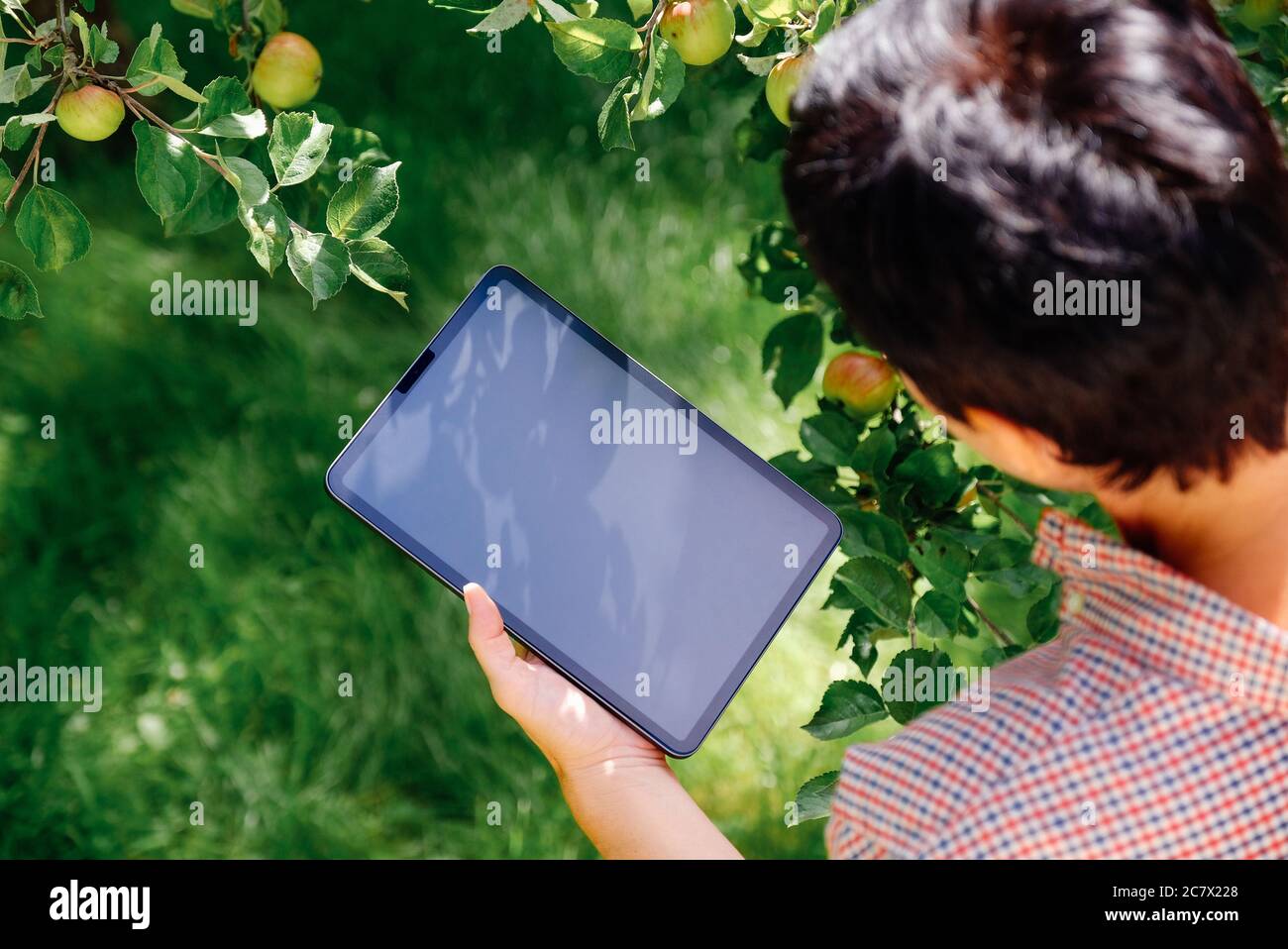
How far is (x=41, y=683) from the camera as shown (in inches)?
70.2

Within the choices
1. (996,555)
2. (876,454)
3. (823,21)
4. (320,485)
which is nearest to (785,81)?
(823,21)

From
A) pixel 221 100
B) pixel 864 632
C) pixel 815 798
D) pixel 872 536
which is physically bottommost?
pixel 815 798

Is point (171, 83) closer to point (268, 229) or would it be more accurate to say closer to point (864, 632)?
point (268, 229)

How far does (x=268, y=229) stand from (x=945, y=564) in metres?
0.63

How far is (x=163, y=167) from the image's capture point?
34.2 inches

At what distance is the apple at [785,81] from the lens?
0.97 meters

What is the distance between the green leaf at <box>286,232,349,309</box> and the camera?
34.2 inches

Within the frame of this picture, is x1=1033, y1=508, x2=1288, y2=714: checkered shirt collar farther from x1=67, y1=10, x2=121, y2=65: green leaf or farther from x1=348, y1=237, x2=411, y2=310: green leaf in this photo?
x1=67, y1=10, x2=121, y2=65: green leaf

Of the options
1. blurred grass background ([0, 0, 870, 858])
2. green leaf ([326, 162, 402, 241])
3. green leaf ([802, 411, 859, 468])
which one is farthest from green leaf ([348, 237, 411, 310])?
blurred grass background ([0, 0, 870, 858])

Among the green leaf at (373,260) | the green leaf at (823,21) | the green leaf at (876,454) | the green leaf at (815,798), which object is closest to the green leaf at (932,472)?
the green leaf at (876,454)

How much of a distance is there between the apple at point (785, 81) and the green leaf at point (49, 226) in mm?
540

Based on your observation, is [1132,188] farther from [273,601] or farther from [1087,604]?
[273,601]

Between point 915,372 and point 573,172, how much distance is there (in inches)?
62.5
